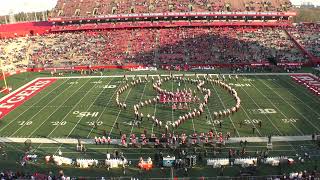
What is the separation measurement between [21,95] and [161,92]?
42.3 ft

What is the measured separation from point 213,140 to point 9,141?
12.5 meters

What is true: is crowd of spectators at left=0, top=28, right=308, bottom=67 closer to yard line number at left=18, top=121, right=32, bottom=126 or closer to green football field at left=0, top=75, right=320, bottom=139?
green football field at left=0, top=75, right=320, bottom=139

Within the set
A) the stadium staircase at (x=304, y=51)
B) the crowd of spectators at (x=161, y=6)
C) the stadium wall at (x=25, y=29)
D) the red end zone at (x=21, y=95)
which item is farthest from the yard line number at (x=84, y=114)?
the crowd of spectators at (x=161, y=6)

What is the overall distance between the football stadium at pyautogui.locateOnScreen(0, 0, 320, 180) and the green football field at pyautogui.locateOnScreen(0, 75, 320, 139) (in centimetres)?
9

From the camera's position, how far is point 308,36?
52.8m

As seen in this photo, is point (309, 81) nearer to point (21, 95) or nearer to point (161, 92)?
point (161, 92)

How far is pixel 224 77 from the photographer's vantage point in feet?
126

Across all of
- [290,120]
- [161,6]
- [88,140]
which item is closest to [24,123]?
[88,140]

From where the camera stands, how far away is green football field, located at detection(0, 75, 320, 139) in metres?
24.1

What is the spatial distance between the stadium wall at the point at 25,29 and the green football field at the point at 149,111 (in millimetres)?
24756

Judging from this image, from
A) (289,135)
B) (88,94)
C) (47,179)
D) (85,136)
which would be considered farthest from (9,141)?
(289,135)

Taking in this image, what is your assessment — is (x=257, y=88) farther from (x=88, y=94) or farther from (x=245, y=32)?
(x=245, y=32)

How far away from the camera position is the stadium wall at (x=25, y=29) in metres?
57.0

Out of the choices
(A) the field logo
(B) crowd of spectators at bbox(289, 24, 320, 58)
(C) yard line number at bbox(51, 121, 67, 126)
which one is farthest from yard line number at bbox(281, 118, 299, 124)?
(B) crowd of spectators at bbox(289, 24, 320, 58)
